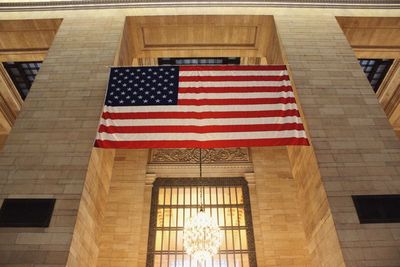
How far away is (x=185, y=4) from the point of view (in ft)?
31.7

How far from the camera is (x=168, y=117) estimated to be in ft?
21.9

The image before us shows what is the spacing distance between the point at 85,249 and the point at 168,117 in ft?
9.17

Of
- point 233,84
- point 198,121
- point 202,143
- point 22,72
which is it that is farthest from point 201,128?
point 22,72

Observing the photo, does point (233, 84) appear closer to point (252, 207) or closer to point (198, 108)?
point (198, 108)

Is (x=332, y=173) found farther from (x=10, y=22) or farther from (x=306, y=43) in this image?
(x=10, y=22)

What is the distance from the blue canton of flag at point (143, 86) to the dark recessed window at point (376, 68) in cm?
814

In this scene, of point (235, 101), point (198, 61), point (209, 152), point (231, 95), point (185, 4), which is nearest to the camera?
point (235, 101)

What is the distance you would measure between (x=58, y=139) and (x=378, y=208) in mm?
5818

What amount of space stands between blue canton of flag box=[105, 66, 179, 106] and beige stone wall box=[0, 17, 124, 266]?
1.33ft

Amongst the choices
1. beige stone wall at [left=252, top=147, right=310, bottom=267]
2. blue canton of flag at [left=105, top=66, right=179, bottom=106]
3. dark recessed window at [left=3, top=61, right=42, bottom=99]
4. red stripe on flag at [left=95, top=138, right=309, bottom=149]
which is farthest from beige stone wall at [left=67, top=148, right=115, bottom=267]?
dark recessed window at [left=3, top=61, right=42, bottom=99]

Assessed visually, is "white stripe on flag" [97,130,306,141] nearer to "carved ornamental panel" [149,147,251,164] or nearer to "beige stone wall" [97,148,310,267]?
"beige stone wall" [97,148,310,267]

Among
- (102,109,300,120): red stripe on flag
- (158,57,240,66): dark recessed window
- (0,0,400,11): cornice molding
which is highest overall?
(158,57,240,66): dark recessed window

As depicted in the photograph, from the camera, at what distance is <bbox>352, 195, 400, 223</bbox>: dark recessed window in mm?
5401

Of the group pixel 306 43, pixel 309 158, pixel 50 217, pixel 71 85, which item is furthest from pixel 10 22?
pixel 309 158
